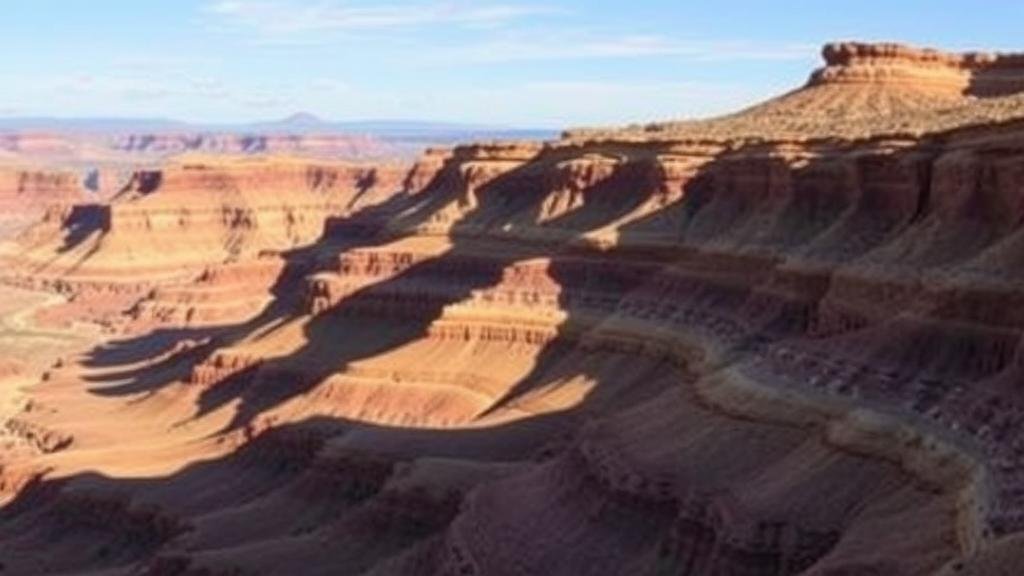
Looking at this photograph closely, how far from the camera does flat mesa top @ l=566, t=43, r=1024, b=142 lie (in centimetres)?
13012

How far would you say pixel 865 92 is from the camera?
142m

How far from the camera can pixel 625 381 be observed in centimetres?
9631

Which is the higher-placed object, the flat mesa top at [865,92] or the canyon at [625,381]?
the flat mesa top at [865,92]

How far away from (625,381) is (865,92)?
53.8 m

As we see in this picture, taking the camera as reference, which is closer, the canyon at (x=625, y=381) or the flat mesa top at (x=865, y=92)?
the canyon at (x=625, y=381)

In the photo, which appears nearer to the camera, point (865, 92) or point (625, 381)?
point (625, 381)

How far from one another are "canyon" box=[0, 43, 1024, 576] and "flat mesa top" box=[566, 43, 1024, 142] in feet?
1.32

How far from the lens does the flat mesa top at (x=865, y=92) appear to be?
130 m

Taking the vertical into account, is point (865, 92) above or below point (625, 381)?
above

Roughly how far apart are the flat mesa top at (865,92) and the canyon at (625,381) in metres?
0.40

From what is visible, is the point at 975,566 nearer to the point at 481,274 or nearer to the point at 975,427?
the point at 975,427

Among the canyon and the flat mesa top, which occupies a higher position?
the flat mesa top

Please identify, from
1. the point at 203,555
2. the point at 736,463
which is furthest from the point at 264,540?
the point at 736,463

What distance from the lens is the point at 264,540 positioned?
295 feet
